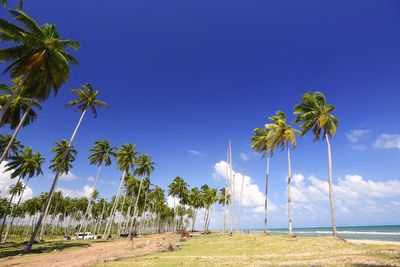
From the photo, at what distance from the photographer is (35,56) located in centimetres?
2317

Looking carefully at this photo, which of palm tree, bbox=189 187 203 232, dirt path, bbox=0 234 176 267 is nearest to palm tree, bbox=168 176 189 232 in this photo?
palm tree, bbox=189 187 203 232

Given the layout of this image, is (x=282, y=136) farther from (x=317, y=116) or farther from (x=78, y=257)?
(x=78, y=257)

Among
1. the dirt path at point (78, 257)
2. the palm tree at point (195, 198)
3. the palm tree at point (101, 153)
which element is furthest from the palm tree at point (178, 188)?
the dirt path at point (78, 257)

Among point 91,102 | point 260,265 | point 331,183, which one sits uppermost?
point 91,102

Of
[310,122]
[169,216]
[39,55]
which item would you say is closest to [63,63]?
[39,55]

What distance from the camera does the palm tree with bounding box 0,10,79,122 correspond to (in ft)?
71.5

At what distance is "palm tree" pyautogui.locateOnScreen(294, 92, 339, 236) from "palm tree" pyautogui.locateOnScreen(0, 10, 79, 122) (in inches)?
1120

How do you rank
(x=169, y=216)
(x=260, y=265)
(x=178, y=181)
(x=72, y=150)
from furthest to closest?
(x=169, y=216)
(x=178, y=181)
(x=72, y=150)
(x=260, y=265)

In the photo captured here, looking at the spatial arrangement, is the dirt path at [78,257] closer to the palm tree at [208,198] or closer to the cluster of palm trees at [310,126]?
the cluster of palm trees at [310,126]

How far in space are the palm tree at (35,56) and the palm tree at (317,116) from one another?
28.4m

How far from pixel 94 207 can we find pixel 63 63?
95100mm

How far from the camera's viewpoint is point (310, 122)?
3362 cm

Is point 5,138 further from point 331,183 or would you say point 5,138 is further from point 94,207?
point 94,207

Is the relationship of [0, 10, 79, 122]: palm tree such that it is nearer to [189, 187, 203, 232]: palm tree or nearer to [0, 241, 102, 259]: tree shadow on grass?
[0, 241, 102, 259]: tree shadow on grass
